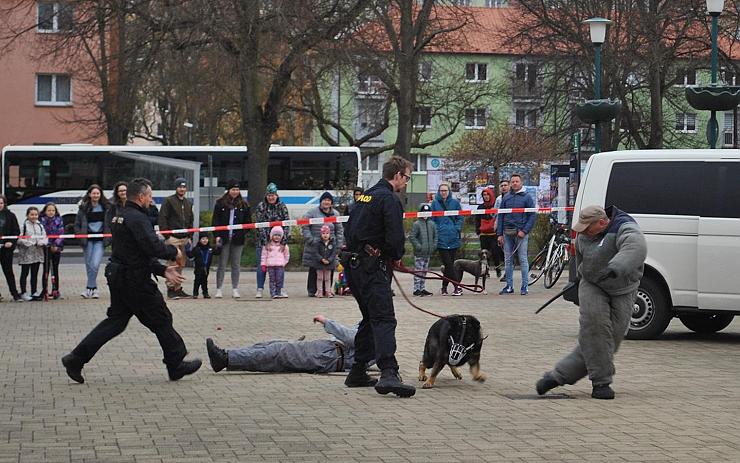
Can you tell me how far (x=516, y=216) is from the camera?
2083cm

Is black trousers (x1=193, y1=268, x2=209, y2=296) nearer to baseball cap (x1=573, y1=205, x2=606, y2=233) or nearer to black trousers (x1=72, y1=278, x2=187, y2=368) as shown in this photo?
black trousers (x1=72, y1=278, x2=187, y2=368)

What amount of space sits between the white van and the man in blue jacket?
6.26 meters

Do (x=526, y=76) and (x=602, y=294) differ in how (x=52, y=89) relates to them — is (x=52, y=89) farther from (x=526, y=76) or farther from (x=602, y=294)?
(x=602, y=294)

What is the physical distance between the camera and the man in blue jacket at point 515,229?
20.8 meters

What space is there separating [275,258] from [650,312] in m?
7.53

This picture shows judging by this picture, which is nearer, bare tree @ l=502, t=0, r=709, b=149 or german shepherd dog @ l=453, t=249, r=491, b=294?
german shepherd dog @ l=453, t=249, r=491, b=294

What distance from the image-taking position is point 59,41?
98.8 feet

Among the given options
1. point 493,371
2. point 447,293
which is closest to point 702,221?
point 493,371

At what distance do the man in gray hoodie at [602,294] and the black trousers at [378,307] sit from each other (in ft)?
3.96

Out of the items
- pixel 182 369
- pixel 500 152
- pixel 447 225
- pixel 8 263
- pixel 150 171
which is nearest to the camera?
pixel 182 369

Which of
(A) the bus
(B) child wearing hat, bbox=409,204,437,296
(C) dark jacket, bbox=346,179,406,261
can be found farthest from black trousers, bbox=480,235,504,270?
(A) the bus

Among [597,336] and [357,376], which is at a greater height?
[597,336]

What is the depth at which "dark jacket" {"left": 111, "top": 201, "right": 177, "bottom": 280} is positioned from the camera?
10.8 metres

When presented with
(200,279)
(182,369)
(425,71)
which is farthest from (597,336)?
(425,71)
